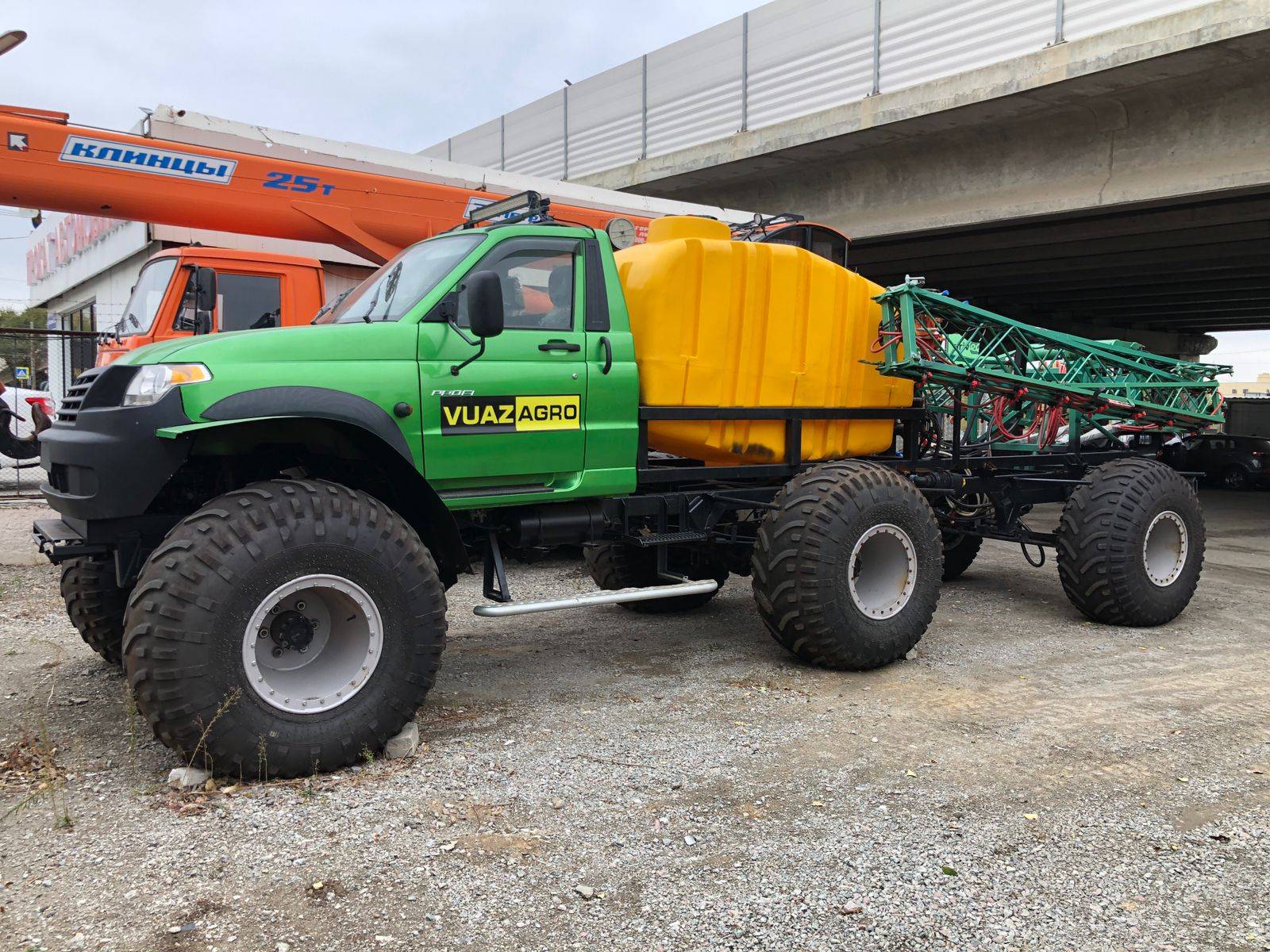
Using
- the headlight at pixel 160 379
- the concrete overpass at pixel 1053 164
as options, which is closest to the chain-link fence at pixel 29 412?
the headlight at pixel 160 379

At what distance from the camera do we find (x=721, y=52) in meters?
16.3

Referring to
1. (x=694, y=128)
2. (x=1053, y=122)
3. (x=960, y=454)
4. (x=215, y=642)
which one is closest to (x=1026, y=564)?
(x=960, y=454)

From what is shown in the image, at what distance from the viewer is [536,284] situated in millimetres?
5605

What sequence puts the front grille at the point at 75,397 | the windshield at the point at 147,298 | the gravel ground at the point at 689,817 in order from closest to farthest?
the gravel ground at the point at 689,817
the front grille at the point at 75,397
the windshield at the point at 147,298

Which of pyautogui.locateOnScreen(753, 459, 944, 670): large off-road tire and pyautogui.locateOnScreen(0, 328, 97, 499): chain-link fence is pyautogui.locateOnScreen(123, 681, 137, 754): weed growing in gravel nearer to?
pyautogui.locateOnScreen(753, 459, 944, 670): large off-road tire

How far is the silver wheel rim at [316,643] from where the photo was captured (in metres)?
4.40

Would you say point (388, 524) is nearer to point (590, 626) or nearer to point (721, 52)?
point (590, 626)

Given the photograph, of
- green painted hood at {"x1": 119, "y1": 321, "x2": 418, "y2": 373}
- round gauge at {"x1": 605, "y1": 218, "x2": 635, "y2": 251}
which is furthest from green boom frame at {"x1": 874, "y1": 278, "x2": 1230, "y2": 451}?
green painted hood at {"x1": 119, "y1": 321, "x2": 418, "y2": 373}

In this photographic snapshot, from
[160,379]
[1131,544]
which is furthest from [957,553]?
[160,379]

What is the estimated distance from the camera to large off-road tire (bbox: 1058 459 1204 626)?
7379mm

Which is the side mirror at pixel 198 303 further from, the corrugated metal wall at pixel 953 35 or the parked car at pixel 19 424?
the corrugated metal wall at pixel 953 35

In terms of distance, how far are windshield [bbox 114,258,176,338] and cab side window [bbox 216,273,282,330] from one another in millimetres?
448

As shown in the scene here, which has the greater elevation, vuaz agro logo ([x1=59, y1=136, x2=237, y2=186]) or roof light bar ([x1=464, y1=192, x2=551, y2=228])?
vuaz agro logo ([x1=59, y1=136, x2=237, y2=186])

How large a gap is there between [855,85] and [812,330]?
9.39 m
